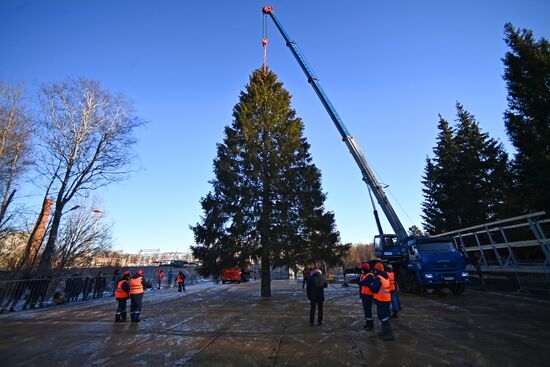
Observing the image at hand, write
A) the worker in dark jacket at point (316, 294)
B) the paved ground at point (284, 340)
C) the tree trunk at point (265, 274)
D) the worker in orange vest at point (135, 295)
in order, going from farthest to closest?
1. the tree trunk at point (265, 274)
2. the worker in orange vest at point (135, 295)
3. the worker in dark jacket at point (316, 294)
4. the paved ground at point (284, 340)

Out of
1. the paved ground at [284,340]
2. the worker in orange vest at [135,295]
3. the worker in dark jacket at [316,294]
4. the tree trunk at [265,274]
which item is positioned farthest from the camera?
the tree trunk at [265,274]

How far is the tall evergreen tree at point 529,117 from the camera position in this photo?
14406 mm

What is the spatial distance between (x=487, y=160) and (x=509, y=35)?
11.0 meters

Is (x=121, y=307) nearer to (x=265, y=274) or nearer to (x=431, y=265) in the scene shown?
(x=265, y=274)

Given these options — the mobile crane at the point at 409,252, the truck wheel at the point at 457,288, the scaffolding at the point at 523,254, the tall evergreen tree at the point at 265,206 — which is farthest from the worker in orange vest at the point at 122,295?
the scaffolding at the point at 523,254

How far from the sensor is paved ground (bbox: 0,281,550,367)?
5312 millimetres

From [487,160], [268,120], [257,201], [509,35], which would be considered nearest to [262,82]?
[268,120]

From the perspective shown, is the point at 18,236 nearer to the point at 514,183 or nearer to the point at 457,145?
the point at 514,183

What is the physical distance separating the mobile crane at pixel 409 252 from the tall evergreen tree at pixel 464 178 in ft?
38.9

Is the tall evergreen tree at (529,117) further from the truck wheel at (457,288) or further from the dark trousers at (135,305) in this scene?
the dark trousers at (135,305)

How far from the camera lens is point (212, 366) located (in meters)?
4.99

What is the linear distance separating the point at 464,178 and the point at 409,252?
16621 millimetres

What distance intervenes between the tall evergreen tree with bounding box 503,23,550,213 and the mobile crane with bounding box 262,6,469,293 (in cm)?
510

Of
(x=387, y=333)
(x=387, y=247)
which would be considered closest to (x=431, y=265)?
(x=387, y=247)
